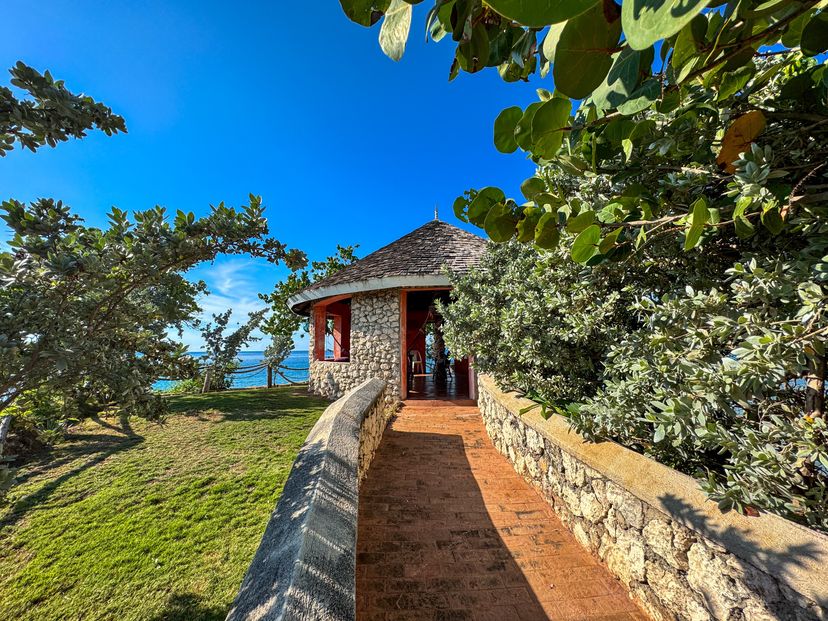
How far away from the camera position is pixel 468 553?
2.88 m

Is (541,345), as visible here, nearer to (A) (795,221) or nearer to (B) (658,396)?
(B) (658,396)

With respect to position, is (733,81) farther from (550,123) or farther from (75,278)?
(75,278)

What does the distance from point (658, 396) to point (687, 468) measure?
77 centimetres

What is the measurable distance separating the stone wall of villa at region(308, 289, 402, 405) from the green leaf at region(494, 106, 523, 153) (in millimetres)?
7487

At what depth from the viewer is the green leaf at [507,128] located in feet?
3.35

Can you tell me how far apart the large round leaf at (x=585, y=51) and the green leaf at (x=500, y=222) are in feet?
1.91

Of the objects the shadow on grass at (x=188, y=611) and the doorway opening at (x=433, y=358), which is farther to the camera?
the doorway opening at (x=433, y=358)

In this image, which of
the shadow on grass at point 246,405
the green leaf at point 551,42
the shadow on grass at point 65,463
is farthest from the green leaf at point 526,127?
the shadow on grass at point 246,405

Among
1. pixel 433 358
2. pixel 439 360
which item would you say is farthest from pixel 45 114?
pixel 433 358

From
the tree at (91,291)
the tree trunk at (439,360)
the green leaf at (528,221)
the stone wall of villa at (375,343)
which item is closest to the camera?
the green leaf at (528,221)

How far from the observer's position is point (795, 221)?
1.42 metres

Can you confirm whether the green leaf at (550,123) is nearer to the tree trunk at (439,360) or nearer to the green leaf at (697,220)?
the green leaf at (697,220)

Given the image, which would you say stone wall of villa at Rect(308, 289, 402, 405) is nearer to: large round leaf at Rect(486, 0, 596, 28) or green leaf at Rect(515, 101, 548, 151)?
green leaf at Rect(515, 101, 548, 151)

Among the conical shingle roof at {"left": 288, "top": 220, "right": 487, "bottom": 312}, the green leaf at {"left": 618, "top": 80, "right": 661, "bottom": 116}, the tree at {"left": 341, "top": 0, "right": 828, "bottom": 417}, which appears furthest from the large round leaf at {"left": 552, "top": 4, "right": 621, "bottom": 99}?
the conical shingle roof at {"left": 288, "top": 220, "right": 487, "bottom": 312}
